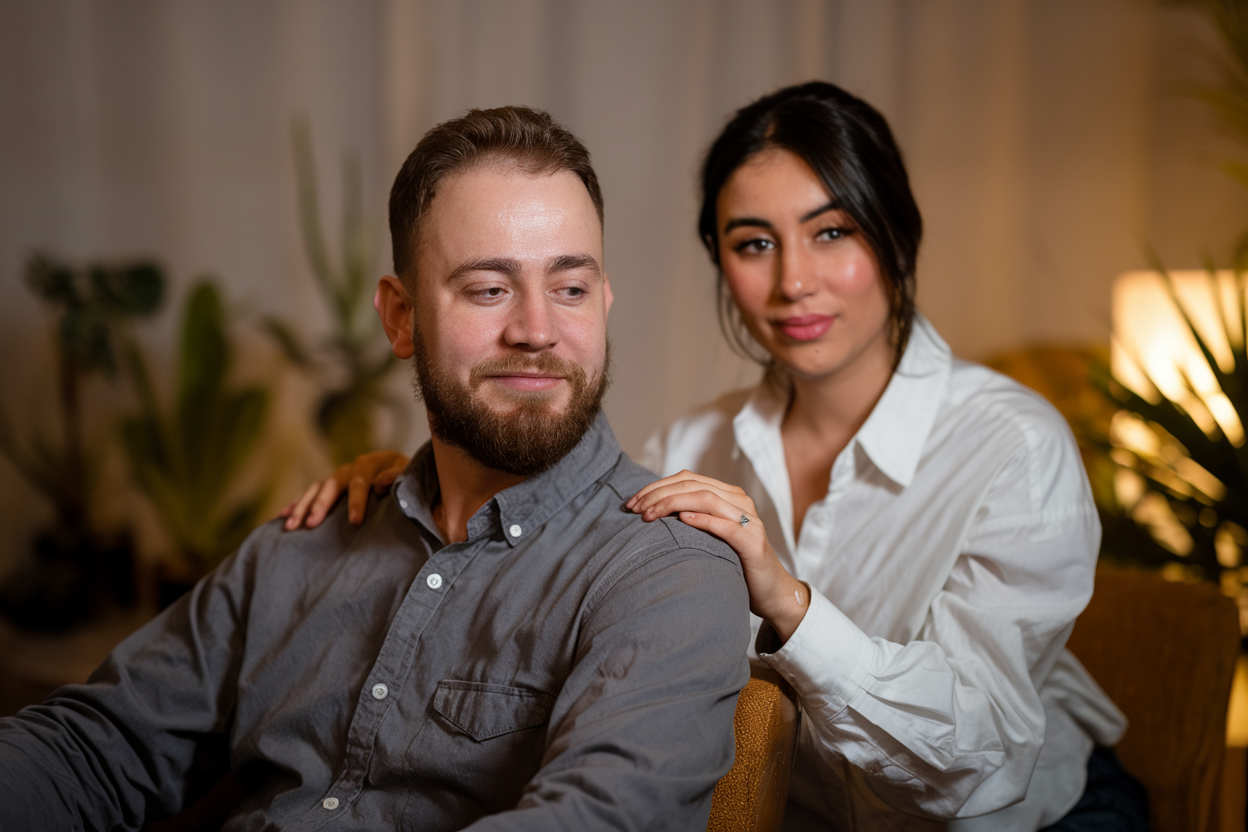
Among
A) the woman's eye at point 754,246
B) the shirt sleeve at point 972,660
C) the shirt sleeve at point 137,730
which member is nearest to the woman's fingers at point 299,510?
the shirt sleeve at point 137,730

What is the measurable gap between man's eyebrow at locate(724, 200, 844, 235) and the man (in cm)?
44

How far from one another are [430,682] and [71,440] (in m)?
2.77

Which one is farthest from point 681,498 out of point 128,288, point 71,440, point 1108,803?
point 71,440

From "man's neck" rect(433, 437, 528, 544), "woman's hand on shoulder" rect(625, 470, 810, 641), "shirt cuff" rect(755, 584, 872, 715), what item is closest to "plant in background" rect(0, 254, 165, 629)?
"man's neck" rect(433, 437, 528, 544)

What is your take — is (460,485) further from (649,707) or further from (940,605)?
(940,605)

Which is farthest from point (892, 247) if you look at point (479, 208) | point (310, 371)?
point (310, 371)

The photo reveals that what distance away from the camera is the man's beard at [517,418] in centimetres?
115

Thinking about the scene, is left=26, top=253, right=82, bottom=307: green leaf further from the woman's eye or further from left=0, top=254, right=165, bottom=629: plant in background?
the woman's eye

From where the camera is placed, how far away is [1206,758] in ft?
4.91

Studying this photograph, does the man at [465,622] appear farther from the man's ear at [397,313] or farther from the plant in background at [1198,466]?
the plant in background at [1198,466]

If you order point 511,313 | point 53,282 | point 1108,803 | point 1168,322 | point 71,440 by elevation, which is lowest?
point 1108,803

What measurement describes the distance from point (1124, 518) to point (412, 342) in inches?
69.5

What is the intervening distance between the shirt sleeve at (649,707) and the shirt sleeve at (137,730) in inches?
23.9

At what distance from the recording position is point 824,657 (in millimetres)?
1165
